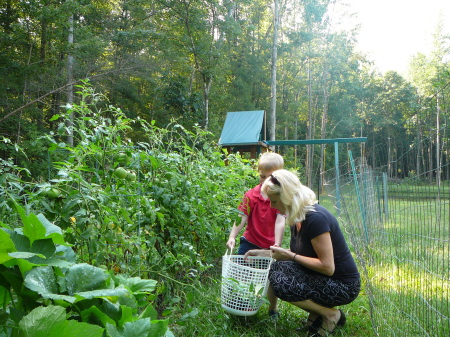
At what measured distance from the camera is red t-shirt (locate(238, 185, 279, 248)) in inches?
134

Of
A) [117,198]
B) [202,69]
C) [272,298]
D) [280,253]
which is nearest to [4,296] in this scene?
[117,198]

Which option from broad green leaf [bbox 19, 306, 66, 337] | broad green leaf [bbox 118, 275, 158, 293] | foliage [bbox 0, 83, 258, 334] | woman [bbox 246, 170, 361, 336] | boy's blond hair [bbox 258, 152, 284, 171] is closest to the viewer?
broad green leaf [bbox 19, 306, 66, 337]

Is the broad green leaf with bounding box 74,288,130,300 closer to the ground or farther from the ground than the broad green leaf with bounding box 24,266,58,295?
closer to the ground

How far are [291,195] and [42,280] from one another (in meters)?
2.12

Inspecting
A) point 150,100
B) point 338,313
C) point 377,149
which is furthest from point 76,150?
point 150,100

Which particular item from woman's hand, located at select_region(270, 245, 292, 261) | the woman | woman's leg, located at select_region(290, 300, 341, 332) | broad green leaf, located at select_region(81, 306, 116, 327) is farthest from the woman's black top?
broad green leaf, located at select_region(81, 306, 116, 327)

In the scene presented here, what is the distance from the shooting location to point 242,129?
50.0 feet

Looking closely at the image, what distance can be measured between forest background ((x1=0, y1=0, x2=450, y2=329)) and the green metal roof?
1.49 m

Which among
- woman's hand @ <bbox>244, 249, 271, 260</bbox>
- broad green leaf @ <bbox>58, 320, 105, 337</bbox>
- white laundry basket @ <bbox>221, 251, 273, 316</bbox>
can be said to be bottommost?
white laundry basket @ <bbox>221, 251, 273, 316</bbox>

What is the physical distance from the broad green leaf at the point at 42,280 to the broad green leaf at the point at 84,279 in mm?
36

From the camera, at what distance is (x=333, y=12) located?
101 ft

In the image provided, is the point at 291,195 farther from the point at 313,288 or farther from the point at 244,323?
the point at 244,323

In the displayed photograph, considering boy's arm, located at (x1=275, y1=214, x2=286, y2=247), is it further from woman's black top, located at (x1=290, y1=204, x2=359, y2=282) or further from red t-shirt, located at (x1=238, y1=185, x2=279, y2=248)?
woman's black top, located at (x1=290, y1=204, x2=359, y2=282)

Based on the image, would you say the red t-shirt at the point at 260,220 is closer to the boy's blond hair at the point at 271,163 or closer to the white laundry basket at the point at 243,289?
the boy's blond hair at the point at 271,163
